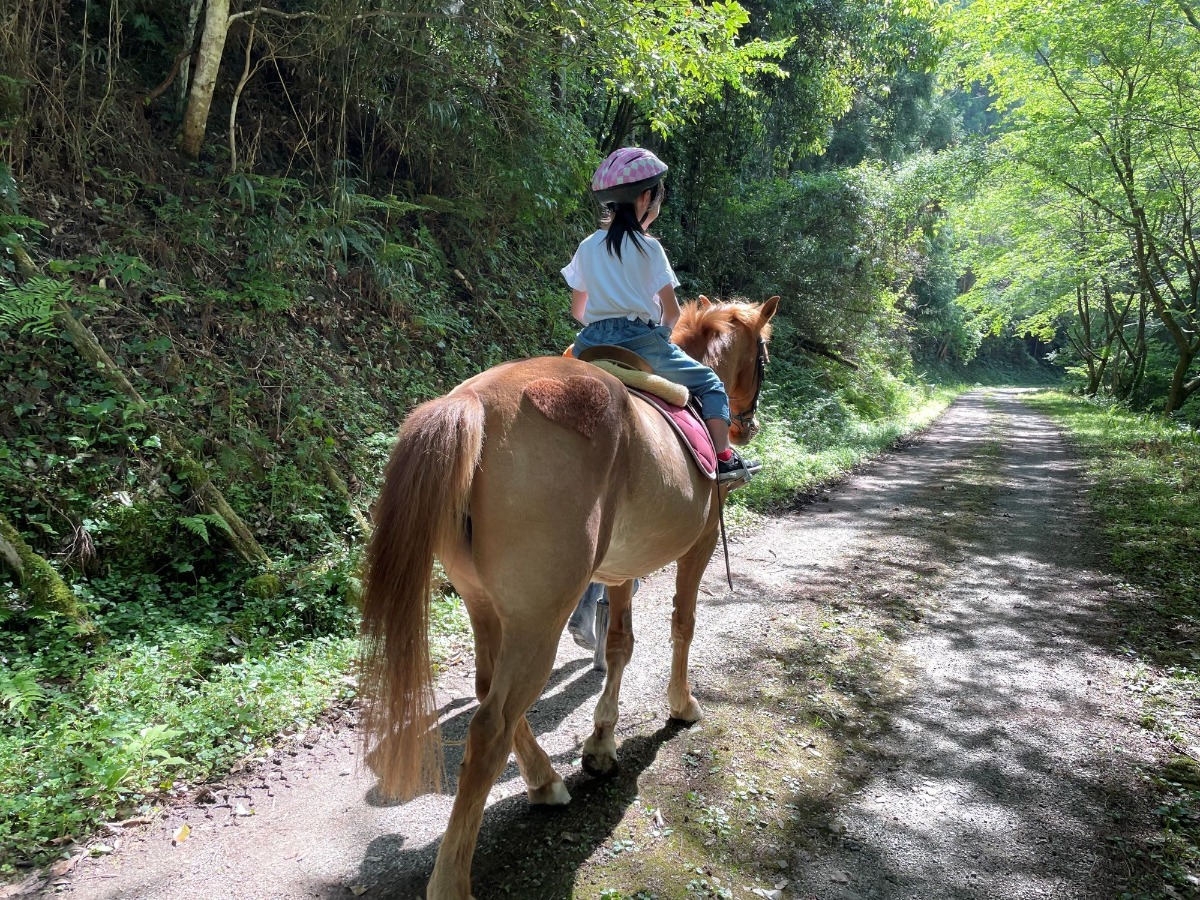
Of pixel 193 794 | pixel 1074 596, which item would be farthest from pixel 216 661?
pixel 1074 596

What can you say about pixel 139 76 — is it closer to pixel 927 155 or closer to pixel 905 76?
pixel 927 155

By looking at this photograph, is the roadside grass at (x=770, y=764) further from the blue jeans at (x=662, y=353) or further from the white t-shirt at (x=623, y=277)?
the white t-shirt at (x=623, y=277)

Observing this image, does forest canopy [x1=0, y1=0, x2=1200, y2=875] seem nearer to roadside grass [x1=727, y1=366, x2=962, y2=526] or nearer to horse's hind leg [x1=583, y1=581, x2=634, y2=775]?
roadside grass [x1=727, y1=366, x2=962, y2=526]

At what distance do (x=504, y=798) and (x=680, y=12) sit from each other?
7.67m

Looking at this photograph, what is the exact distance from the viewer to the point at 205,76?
6.47 meters

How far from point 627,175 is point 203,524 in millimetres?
3404

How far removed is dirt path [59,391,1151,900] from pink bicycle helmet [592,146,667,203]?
2.87 meters

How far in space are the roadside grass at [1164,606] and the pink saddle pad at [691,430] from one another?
96.0 inches

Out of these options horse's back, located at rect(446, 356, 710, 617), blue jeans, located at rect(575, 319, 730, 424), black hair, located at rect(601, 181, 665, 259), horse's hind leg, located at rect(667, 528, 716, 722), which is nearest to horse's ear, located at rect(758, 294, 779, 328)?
blue jeans, located at rect(575, 319, 730, 424)

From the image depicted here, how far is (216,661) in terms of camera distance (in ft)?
12.9

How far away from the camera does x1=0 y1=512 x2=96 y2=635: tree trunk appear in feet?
12.0

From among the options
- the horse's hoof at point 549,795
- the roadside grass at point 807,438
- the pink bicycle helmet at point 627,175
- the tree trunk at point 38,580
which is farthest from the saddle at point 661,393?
the roadside grass at point 807,438

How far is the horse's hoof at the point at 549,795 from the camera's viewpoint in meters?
3.10

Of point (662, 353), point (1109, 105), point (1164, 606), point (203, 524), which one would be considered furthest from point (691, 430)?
point (1109, 105)
